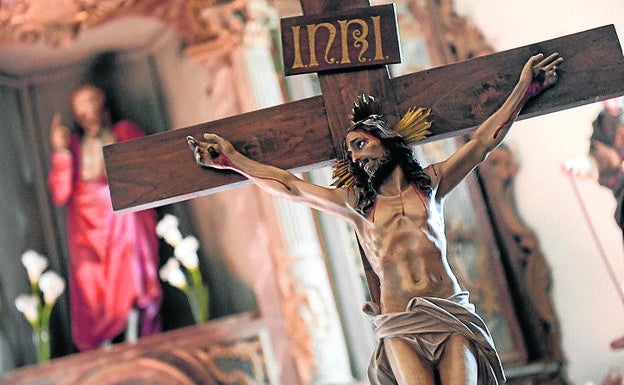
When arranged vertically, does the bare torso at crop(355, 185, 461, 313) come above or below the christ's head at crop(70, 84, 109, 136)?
below

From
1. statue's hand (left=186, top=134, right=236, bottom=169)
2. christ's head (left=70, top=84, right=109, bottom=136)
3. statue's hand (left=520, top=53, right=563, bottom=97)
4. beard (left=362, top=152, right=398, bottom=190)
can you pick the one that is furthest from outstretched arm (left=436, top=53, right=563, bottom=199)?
christ's head (left=70, top=84, right=109, bottom=136)

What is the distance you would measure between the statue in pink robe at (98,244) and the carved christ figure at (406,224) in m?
2.93

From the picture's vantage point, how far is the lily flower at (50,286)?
4953 millimetres

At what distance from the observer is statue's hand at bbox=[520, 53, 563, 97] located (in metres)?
2.19

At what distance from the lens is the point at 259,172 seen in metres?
2.19

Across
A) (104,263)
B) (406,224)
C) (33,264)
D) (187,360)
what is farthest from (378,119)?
(33,264)

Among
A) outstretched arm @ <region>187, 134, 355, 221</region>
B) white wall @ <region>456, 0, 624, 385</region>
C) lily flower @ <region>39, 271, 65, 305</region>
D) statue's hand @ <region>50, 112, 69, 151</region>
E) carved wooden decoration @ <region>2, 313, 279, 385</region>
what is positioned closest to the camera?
outstretched arm @ <region>187, 134, 355, 221</region>

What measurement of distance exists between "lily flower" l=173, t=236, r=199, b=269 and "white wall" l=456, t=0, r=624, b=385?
1687mm

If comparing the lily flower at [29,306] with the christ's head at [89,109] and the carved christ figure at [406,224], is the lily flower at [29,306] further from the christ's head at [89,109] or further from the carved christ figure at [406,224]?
the carved christ figure at [406,224]

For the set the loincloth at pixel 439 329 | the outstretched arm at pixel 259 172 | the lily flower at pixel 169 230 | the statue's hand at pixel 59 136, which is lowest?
the loincloth at pixel 439 329

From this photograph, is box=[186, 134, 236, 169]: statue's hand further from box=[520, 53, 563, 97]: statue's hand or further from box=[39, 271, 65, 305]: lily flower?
box=[39, 271, 65, 305]: lily flower

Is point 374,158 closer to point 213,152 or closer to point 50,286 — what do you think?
point 213,152

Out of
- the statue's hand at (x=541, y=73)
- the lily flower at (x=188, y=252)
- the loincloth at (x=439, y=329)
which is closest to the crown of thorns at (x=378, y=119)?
the statue's hand at (x=541, y=73)

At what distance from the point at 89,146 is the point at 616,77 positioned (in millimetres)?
3795
